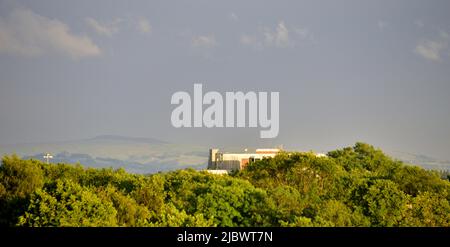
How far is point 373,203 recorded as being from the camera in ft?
171

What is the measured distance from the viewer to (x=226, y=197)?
47688mm

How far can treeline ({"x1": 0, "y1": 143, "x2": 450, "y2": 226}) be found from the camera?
122 feet

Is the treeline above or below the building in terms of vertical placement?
below

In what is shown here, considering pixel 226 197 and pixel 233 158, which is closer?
pixel 226 197

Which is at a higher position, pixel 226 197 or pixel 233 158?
pixel 233 158

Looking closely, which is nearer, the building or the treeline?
the treeline

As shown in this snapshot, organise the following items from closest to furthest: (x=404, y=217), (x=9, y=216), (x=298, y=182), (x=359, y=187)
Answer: (x=9, y=216), (x=404, y=217), (x=359, y=187), (x=298, y=182)

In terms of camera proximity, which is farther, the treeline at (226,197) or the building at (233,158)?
the building at (233,158)

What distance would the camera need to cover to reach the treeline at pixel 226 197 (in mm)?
37188

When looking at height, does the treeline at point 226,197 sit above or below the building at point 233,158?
below

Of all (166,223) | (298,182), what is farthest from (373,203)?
(166,223)
